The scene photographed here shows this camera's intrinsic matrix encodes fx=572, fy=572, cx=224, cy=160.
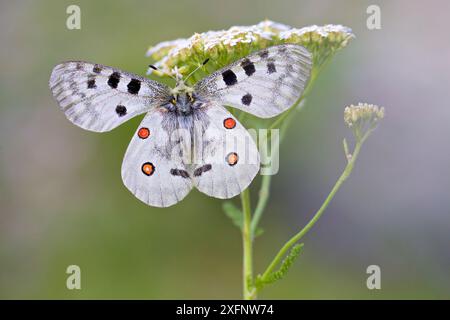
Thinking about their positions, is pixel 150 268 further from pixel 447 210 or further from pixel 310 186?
pixel 447 210

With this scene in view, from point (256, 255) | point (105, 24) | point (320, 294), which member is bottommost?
point (320, 294)

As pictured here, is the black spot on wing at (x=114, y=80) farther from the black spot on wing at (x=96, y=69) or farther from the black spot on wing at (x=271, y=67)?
the black spot on wing at (x=271, y=67)

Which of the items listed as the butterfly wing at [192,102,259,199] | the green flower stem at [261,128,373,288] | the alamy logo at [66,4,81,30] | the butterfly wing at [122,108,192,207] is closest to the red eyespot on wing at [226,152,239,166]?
the butterfly wing at [192,102,259,199]

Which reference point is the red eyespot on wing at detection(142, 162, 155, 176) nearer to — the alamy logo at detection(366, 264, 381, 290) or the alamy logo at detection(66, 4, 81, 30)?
the alamy logo at detection(66, 4, 81, 30)

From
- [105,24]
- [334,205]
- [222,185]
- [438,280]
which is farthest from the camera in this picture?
[105,24]

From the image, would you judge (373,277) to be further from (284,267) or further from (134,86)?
(134,86)

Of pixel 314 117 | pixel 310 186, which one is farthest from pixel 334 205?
pixel 314 117

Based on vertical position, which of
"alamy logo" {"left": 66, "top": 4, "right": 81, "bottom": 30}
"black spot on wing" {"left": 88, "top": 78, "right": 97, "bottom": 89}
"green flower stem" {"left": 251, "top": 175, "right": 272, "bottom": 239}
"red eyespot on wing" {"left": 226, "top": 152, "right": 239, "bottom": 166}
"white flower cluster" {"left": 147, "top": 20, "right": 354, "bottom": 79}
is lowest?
"green flower stem" {"left": 251, "top": 175, "right": 272, "bottom": 239}
